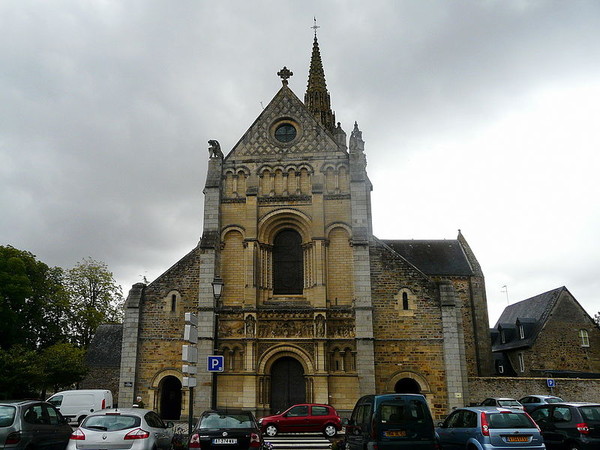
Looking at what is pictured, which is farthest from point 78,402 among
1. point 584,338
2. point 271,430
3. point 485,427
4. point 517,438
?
point 584,338

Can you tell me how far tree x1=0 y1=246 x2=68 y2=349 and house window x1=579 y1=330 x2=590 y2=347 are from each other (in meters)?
37.3

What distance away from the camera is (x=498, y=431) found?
454 inches

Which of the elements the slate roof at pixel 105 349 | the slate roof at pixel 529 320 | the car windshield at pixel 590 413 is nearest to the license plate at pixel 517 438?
the car windshield at pixel 590 413

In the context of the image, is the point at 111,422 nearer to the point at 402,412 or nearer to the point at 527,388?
the point at 402,412

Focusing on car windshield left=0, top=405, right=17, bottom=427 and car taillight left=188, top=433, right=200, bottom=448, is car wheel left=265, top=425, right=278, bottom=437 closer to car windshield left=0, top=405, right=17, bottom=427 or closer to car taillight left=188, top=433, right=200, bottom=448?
car taillight left=188, top=433, right=200, bottom=448

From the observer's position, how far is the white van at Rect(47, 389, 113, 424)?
2367 centimetres

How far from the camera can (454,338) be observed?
2341 cm

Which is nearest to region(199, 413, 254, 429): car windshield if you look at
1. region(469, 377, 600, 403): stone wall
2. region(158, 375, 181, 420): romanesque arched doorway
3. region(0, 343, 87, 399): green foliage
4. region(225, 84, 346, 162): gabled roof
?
region(158, 375, 181, 420): romanesque arched doorway

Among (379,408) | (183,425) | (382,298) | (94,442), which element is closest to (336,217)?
(382,298)

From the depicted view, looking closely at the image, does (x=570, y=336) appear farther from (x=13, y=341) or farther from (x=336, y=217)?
(x=13, y=341)

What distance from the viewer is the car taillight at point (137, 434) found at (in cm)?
1073

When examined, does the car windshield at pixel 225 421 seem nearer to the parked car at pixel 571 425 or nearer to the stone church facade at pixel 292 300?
the parked car at pixel 571 425

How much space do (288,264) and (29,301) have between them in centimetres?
2566

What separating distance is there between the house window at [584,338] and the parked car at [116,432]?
31137 mm
